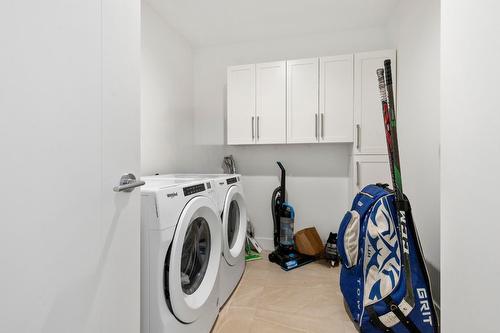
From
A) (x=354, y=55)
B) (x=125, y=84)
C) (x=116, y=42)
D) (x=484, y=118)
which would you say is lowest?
(x=484, y=118)

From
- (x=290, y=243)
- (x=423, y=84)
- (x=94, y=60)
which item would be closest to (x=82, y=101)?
(x=94, y=60)

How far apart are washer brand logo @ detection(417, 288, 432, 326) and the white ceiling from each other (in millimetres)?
2383

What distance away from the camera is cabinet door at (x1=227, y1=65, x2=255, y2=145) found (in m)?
2.58

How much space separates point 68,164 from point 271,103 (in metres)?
2.14

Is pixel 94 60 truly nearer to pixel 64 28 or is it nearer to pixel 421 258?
pixel 64 28

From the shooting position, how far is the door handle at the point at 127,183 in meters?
0.83

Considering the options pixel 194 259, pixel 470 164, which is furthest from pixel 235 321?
pixel 470 164

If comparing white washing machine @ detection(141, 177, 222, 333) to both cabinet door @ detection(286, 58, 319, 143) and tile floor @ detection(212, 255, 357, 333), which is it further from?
cabinet door @ detection(286, 58, 319, 143)

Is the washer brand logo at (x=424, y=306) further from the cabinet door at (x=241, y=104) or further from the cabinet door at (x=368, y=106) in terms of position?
the cabinet door at (x=241, y=104)

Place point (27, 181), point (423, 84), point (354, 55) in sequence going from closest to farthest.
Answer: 1. point (27, 181)
2. point (423, 84)
3. point (354, 55)

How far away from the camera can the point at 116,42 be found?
82cm

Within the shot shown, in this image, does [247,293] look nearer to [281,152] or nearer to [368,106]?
[281,152]

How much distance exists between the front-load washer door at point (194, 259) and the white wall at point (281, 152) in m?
1.45

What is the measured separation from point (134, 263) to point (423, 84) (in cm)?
217
